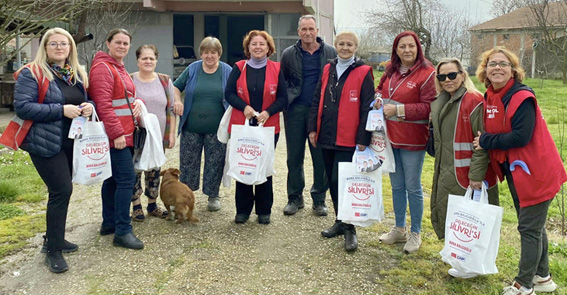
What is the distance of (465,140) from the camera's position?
372cm

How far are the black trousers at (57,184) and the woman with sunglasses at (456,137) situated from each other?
3034 mm

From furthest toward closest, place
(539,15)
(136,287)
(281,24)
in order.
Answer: (539,15) < (281,24) < (136,287)

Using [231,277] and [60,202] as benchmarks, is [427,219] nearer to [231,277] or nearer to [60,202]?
[231,277]

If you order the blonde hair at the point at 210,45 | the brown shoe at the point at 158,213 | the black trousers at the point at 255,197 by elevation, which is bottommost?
the brown shoe at the point at 158,213

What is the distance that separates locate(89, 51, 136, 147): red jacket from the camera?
4.11m

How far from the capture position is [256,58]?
479cm

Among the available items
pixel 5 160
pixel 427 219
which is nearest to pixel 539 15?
pixel 427 219

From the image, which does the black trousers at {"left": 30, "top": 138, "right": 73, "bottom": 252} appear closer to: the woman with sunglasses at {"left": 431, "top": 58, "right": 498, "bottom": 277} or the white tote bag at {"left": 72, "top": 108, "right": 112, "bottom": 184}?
the white tote bag at {"left": 72, "top": 108, "right": 112, "bottom": 184}

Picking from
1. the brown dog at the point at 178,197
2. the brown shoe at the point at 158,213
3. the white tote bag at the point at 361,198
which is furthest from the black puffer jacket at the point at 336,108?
the brown shoe at the point at 158,213

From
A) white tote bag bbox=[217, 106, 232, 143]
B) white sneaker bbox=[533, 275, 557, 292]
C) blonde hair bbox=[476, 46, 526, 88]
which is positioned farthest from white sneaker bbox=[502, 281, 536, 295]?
white tote bag bbox=[217, 106, 232, 143]

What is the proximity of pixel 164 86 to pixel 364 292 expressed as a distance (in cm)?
291

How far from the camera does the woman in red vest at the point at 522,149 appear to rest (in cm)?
328

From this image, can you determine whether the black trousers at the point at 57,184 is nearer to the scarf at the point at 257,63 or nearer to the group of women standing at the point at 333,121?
the group of women standing at the point at 333,121

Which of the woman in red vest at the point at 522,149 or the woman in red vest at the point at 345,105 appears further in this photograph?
the woman in red vest at the point at 345,105
